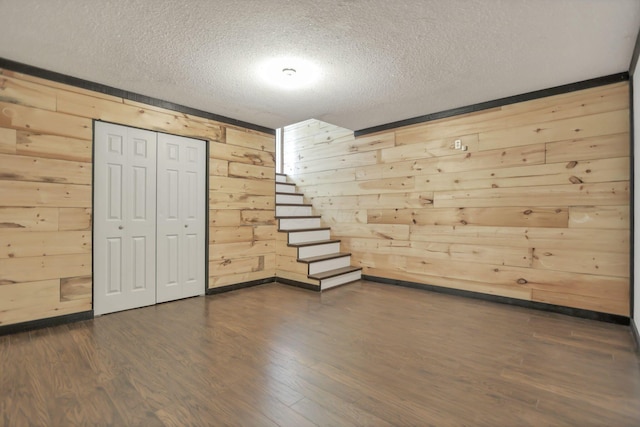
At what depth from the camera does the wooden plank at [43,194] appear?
2678 millimetres

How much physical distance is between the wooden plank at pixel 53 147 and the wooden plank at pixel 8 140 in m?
0.03

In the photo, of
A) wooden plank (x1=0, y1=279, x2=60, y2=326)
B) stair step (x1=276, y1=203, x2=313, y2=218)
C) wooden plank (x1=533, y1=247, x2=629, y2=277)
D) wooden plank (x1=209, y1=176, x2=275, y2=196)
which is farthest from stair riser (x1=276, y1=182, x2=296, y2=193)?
wooden plank (x1=533, y1=247, x2=629, y2=277)

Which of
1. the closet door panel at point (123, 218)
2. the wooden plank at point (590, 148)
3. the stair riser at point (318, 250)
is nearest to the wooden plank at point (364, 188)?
the stair riser at point (318, 250)

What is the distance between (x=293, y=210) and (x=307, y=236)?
602 millimetres

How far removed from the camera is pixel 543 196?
329 centimetres

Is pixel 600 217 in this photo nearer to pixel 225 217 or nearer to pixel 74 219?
pixel 225 217

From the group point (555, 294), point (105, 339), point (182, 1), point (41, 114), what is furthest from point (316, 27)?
point (555, 294)

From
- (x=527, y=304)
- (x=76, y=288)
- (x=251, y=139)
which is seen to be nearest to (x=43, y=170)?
(x=76, y=288)

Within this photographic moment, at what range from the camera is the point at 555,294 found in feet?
10.6

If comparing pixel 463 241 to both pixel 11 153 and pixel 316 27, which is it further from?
pixel 11 153

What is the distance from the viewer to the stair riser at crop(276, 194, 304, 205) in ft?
17.7

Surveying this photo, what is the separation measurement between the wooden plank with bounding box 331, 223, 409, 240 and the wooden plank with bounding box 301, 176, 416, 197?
501 mm

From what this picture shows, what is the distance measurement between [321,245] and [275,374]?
9.46 feet

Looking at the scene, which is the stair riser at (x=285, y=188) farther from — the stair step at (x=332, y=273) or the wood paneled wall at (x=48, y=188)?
the wood paneled wall at (x=48, y=188)
